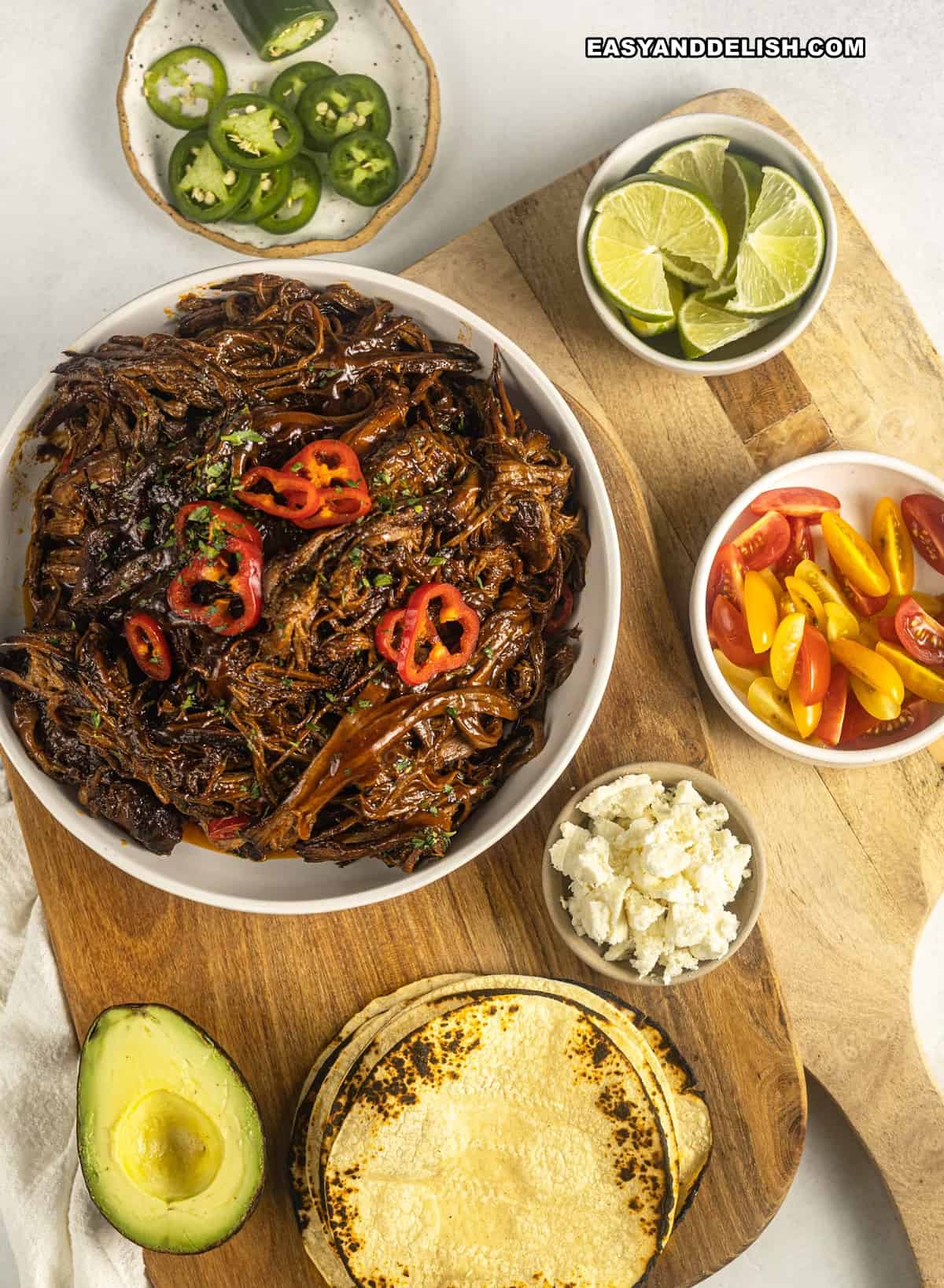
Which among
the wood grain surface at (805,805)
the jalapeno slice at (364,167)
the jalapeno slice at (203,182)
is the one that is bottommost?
the wood grain surface at (805,805)

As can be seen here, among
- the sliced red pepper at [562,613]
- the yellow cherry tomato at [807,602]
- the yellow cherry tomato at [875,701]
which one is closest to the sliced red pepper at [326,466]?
the sliced red pepper at [562,613]

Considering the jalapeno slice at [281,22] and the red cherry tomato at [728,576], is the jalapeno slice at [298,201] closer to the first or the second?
the jalapeno slice at [281,22]

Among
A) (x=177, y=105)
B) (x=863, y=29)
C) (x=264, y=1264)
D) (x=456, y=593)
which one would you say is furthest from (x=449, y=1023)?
(x=863, y=29)

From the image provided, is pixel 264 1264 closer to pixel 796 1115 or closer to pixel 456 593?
pixel 796 1115

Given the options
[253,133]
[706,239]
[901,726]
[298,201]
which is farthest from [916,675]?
[253,133]

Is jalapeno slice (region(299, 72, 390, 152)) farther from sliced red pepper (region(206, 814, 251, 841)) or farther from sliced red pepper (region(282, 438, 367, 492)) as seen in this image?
sliced red pepper (region(206, 814, 251, 841))

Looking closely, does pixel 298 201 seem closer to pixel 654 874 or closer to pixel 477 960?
pixel 654 874
